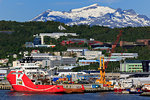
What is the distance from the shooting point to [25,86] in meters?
164

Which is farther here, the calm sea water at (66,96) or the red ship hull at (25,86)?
the red ship hull at (25,86)

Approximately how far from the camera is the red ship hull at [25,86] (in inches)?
6363

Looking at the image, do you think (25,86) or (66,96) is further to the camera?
(25,86)

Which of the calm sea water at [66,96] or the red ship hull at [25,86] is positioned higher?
the red ship hull at [25,86]

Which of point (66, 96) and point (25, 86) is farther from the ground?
point (25, 86)

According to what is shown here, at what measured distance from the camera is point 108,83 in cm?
18750

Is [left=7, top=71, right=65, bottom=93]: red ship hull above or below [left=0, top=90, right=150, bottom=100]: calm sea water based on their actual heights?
above

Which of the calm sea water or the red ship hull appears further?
the red ship hull

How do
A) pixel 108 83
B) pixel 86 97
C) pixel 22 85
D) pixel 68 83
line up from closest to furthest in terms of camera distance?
pixel 86 97 → pixel 22 85 → pixel 68 83 → pixel 108 83

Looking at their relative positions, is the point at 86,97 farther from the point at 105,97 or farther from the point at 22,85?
the point at 22,85

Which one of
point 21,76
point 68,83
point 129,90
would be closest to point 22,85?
point 21,76

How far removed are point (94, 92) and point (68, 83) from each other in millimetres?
8027

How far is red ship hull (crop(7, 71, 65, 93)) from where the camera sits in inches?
6363

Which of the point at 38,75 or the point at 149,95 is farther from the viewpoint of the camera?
the point at 38,75
